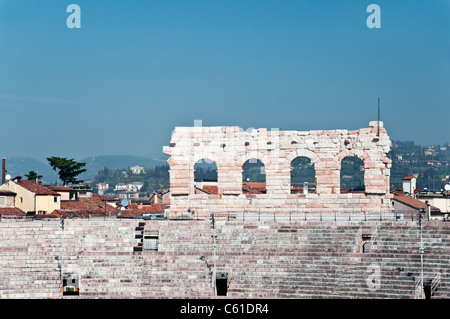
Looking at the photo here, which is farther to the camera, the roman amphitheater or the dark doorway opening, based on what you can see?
the dark doorway opening

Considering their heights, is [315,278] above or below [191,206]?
below

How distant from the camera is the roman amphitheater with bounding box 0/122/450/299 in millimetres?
45125

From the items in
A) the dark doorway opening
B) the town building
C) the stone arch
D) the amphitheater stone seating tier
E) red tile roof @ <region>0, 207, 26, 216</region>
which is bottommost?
the dark doorway opening

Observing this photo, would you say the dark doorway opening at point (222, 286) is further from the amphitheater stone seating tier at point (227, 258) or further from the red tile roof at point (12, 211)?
the red tile roof at point (12, 211)

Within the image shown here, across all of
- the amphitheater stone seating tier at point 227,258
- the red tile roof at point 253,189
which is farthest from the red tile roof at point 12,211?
the red tile roof at point 253,189

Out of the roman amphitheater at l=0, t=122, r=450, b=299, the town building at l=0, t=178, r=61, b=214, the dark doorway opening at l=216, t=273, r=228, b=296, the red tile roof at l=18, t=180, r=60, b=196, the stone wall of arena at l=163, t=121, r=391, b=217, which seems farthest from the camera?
the red tile roof at l=18, t=180, r=60, b=196

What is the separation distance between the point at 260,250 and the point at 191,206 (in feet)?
27.6

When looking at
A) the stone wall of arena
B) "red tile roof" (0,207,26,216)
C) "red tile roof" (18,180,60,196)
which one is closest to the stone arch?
the stone wall of arena

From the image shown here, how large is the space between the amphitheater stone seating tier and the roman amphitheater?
6 cm

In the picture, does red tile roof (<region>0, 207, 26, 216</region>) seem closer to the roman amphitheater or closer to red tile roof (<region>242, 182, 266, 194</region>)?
the roman amphitheater

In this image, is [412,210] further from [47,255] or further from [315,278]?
[47,255]
